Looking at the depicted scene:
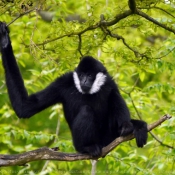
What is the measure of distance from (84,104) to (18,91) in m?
1.00

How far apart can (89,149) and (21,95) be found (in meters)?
1.27

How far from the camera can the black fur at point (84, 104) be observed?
21.6 ft

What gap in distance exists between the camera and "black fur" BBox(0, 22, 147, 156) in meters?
6.60

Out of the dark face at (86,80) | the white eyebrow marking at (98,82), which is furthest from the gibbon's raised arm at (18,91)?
the white eyebrow marking at (98,82)

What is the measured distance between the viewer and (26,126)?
11.7 m

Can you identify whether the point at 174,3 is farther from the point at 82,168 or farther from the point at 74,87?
the point at 82,168

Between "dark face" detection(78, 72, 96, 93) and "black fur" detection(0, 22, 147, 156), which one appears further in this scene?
"dark face" detection(78, 72, 96, 93)

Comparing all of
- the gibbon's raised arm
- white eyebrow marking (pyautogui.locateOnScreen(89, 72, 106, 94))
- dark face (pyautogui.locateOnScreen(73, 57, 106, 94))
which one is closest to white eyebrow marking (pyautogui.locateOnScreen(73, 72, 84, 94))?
dark face (pyautogui.locateOnScreen(73, 57, 106, 94))

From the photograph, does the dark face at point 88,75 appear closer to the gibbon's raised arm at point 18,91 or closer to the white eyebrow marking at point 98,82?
the white eyebrow marking at point 98,82

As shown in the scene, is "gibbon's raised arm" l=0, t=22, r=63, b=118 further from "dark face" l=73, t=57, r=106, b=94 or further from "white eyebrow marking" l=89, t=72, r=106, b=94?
"white eyebrow marking" l=89, t=72, r=106, b=94

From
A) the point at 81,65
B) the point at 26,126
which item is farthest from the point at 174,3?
the point at 26,126

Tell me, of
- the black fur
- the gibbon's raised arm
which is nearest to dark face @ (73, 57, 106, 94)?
the black fur

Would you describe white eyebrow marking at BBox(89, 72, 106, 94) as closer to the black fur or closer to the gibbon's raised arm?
the black fur

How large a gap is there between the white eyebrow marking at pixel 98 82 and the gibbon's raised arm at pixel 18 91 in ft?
1.86
